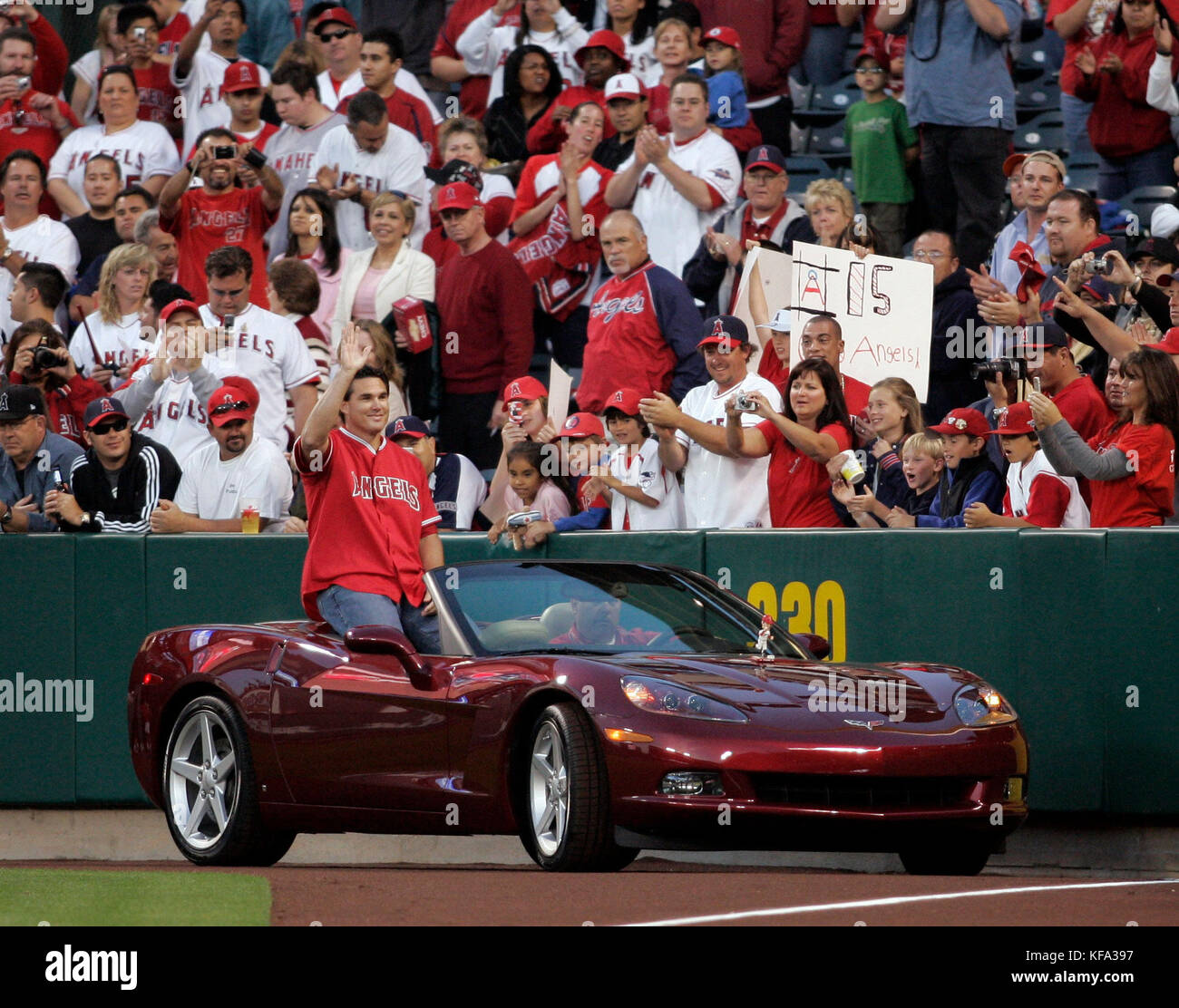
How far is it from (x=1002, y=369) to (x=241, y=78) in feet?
26.0

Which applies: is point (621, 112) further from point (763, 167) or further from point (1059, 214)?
point (1059, 214)

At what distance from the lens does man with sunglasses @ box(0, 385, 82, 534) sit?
39.4 ft

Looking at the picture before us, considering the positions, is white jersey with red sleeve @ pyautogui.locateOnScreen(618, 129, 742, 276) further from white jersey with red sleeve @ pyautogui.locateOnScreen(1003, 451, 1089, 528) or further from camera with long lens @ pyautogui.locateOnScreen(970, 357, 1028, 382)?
white jersey with red sleeve @ pyautogui.locateOnScreen(1003, 451, 1089, 528)

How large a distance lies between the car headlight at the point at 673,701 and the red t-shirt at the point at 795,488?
10.0 feet

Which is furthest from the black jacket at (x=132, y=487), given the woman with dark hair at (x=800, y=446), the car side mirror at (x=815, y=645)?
the car side mirror at (x=815, y=645)

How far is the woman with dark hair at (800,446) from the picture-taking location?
34.4 feet

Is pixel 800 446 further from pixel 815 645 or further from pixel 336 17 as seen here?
pixel 336 17

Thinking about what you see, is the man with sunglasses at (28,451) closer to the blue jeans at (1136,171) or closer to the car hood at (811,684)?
the car hood at (811,684)

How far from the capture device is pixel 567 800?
300 inches

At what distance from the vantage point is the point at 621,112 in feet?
47.2

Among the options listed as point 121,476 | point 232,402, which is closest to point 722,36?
point 232,402

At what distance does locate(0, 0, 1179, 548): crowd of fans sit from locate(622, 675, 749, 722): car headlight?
234 cm

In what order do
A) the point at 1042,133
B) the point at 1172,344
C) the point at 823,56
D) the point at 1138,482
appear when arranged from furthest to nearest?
the point at 823,56
the point at 1042,133
the point at 1172,344
the point at 1138,482
